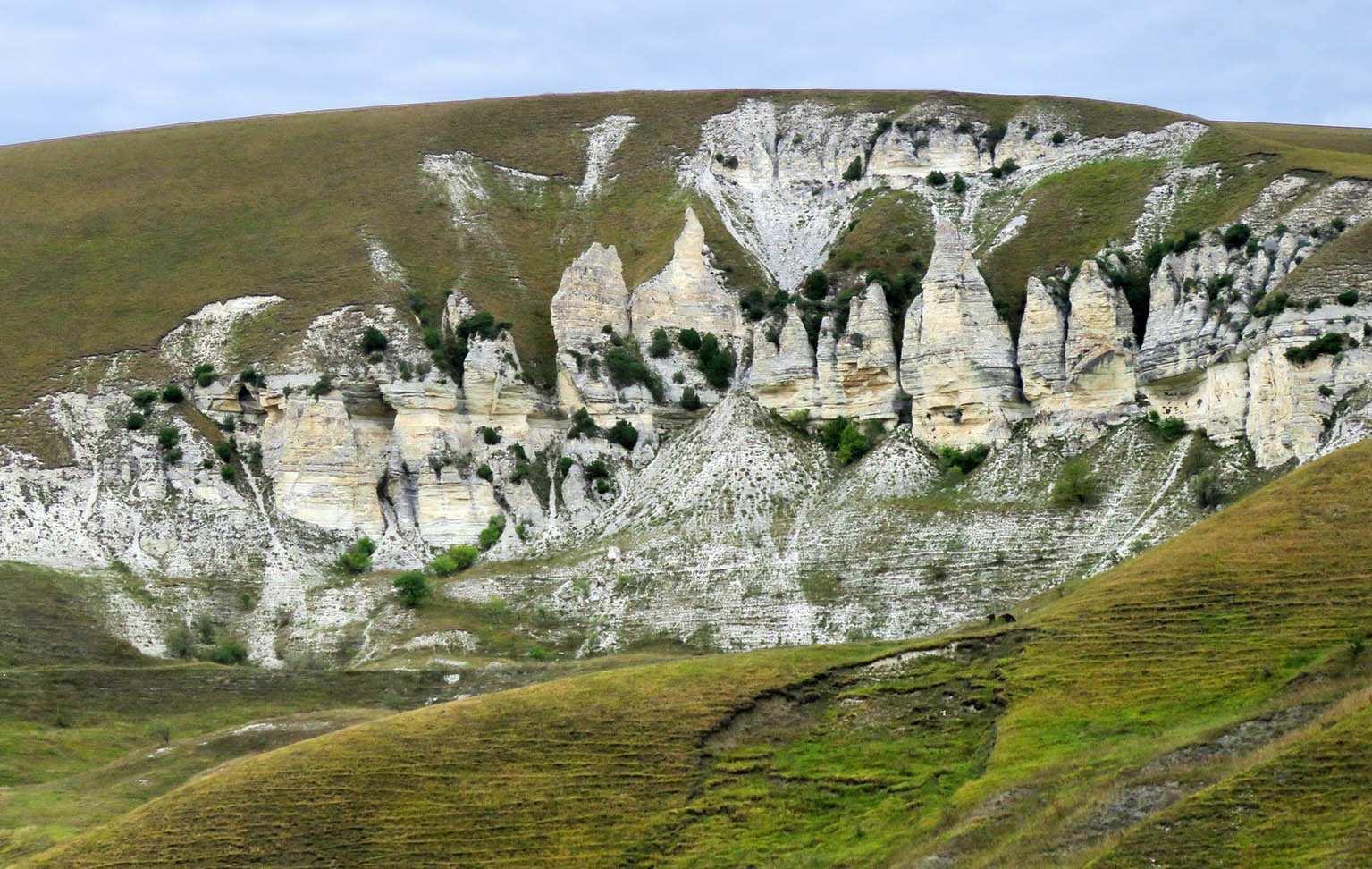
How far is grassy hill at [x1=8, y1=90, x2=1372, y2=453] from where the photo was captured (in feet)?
390

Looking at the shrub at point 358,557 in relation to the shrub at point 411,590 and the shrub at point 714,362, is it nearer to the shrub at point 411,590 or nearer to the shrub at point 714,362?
the shrub at point 411,590

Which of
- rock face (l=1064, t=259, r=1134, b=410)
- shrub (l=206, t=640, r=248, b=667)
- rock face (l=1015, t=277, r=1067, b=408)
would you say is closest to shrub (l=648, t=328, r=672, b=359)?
rock face (l=1015, t=277, r=1067, b=408)

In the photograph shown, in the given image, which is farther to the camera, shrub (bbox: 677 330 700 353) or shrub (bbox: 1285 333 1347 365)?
shrub (bbox: 677 330 700 353)

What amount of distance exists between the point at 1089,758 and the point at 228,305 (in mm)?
87429

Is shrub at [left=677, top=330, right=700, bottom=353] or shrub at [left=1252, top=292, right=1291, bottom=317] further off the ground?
shrub at [left=1252, top=292, right=1291, bottom=317]

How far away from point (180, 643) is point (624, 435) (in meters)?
33.4

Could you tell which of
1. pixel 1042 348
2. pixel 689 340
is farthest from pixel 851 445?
pixel 689 340

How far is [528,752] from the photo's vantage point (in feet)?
197

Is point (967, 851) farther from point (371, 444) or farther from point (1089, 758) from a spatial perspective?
point (371, 444)

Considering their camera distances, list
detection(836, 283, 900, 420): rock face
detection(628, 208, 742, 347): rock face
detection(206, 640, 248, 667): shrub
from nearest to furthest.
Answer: detection(206, 640, 248, 667): shrub, detection(836, 283, 900, 420): rock face, detection(628, 208, 742, 347): rock face

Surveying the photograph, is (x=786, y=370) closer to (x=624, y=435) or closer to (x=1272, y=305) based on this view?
(x=624, y=435)

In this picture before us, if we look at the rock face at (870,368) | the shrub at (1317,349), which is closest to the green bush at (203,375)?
the rock face at (870,368)

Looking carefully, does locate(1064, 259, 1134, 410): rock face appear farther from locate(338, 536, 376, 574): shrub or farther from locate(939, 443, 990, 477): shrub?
locate(338, 536, 376, 574): shrub

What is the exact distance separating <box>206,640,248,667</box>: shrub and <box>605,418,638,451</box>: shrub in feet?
97.7
